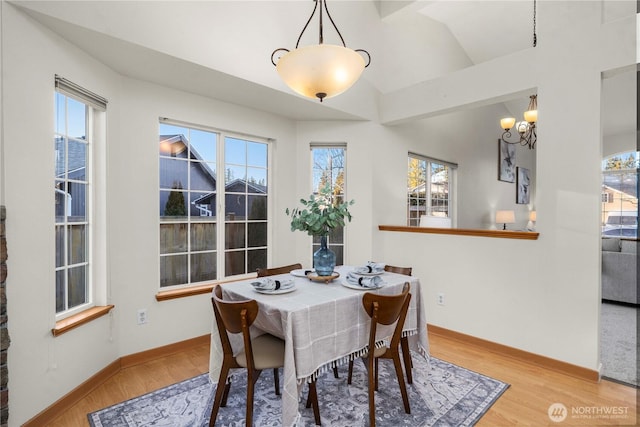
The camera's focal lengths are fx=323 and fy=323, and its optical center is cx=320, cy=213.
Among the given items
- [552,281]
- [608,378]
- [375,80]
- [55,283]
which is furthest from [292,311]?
[375,80]

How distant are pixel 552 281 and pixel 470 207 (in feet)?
9.94

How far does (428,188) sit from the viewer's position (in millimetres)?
4742

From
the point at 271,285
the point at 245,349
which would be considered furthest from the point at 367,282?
the point at 245,349

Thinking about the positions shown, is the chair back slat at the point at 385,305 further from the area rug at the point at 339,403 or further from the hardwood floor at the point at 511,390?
the hardwood floor at the point at 511,390

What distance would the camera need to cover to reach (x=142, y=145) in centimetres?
275

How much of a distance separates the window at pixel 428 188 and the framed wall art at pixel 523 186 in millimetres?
2706

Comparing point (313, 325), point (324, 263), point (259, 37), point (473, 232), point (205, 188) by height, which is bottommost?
point (313, 325)

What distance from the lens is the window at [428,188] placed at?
4.47 m

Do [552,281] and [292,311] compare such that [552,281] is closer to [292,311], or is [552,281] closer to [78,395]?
[292,311]

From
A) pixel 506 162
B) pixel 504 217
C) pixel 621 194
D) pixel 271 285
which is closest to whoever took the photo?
pixel 271 285

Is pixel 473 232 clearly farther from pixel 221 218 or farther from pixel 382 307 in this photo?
pixel 221 218

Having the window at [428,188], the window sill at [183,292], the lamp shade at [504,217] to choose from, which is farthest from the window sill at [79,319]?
the lamp shade at [504,217]

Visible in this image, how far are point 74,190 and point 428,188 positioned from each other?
4.14 metres

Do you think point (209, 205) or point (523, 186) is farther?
point (523, 186)
